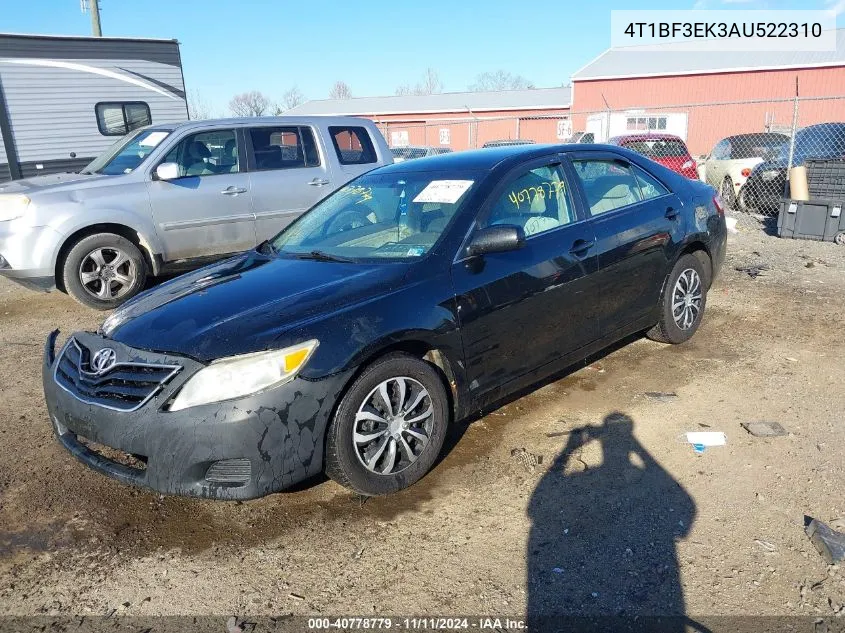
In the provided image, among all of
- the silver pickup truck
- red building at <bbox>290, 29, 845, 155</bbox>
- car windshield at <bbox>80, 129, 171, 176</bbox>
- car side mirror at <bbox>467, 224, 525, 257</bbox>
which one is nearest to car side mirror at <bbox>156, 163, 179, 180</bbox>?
the silver pickup truck

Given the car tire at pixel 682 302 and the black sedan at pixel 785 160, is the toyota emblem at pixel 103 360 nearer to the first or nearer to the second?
the car tire at pixel 682 302

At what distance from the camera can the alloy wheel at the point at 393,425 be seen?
3.12 metres

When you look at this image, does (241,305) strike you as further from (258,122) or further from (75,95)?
(75,95)

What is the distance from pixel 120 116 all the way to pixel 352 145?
22.0ft

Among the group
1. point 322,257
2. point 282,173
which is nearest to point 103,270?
point 282,173

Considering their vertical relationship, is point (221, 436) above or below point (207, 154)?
below

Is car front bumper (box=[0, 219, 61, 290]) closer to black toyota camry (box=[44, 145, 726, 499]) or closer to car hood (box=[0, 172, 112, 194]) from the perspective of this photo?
car hood (box=[0, 172, 112, 194])

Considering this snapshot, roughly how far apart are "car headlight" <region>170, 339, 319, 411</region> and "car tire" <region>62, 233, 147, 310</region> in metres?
4.70

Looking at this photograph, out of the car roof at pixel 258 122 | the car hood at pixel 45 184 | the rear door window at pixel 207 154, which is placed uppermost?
the car roof at pixel 258 122

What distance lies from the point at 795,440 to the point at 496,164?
7.63ft

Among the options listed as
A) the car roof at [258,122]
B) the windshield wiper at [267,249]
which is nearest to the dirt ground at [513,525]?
the windshield wiper at [267,249]

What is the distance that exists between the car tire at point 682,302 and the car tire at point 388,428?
7.74 feet

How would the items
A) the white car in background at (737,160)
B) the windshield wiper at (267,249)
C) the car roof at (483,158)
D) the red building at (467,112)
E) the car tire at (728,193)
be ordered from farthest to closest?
the red building at (467,112) < the car tire at (728,193) < the white car in background at (737,160) < the windshield wiper at (267,249) < the car roof at (483,158)

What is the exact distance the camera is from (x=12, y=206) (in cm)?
653
